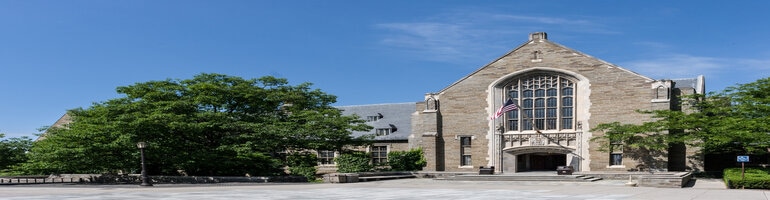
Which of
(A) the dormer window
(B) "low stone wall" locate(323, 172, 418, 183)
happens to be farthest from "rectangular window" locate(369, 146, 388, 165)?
(B) "low stone wall" locate(323, 172, 418, 183)

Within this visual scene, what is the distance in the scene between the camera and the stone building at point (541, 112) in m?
40.9

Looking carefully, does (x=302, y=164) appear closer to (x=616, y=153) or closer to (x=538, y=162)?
(x=538, y=162)

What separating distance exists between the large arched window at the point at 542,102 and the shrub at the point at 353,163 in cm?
1003

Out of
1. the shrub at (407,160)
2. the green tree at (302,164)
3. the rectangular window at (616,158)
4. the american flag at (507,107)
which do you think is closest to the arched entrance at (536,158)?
the rectangular window at (616,158)

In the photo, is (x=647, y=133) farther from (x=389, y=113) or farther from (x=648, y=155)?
(x=389, y=113)

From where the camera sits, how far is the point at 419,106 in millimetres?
47562

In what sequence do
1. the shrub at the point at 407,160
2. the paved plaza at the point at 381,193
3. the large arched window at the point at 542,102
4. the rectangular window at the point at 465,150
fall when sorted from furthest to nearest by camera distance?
1. the rectangular window at the point at 465,150
2. the shrub at the point at 407,160
3. the large arched window at the point at 542,102
4. the paved plaza at the point at 381,193

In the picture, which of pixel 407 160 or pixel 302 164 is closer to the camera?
pixel 302 164

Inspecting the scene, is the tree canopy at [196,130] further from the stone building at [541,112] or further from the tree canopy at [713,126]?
the tree canopy at [713,126]

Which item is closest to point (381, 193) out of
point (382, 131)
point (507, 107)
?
point (507, 107)

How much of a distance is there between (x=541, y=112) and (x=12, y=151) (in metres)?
39.9

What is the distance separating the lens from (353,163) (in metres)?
42.5

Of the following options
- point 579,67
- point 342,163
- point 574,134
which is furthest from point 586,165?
point 342,163

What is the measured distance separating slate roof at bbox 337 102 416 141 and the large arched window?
32.8ft
